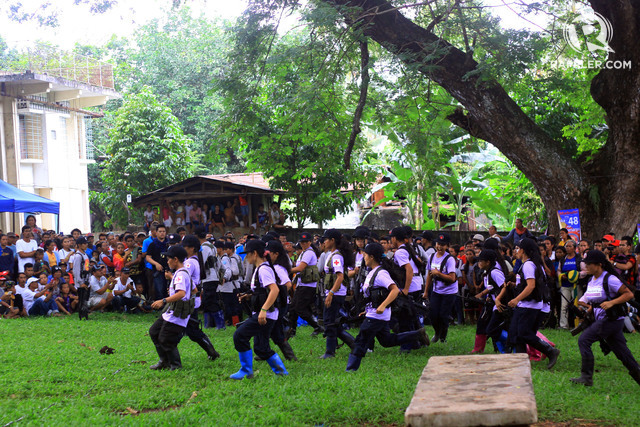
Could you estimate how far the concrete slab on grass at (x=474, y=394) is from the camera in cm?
410

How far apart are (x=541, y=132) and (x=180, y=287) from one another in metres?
8.13

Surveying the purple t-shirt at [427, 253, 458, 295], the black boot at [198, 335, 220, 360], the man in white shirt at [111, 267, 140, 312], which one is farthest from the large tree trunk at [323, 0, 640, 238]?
the man in white shirt at [111, 267, 140, 312]

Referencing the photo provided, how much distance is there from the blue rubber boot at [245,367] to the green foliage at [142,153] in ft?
67.8

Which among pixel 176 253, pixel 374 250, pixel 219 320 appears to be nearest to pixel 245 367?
pixel 176 253

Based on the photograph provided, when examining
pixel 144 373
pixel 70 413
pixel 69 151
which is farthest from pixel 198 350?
pixel 69 151

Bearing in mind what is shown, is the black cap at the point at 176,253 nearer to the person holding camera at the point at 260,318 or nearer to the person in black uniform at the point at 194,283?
the person in black uniform at the point at 194,283

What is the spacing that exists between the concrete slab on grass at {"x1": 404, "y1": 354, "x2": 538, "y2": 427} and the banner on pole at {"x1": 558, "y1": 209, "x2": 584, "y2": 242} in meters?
7.60

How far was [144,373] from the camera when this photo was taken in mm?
8281

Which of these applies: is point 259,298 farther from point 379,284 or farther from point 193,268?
point 379,284

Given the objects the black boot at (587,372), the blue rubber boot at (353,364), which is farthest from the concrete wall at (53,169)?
the black boot at (587,372)

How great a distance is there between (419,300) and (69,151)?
73.3 ft

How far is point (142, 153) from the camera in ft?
90.5

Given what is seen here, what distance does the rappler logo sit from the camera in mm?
12383

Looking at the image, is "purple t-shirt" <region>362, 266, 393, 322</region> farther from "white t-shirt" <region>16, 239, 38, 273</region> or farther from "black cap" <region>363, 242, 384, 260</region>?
"white t-shirt" <region>16, 239, 38, 273</region>
